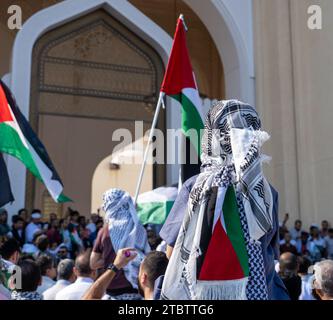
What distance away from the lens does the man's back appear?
117 inches

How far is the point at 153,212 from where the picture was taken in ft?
22.0

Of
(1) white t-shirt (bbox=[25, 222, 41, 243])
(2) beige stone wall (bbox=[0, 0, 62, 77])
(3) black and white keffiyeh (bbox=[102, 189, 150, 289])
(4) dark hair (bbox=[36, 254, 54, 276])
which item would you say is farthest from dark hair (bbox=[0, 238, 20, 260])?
(2) beige stone wall (bbox=[0, 0, 62, 77])

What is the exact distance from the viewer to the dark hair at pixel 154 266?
2042 mm

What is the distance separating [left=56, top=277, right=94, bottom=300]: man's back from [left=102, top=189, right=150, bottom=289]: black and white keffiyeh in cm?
31

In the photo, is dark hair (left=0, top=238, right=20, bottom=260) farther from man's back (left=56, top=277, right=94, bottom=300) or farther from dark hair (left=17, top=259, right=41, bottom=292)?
dark hair (left=17, top=259, right=41, bottom=292)

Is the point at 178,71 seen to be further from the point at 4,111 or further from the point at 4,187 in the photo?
the point at 4,187

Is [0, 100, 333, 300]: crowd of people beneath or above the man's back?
above

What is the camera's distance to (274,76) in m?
8.92

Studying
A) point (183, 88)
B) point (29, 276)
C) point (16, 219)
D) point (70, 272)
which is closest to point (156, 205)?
point (16, 219)

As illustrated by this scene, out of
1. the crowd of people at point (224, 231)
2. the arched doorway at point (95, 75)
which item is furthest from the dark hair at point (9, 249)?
Result: the arched doorway at point (95, 75)

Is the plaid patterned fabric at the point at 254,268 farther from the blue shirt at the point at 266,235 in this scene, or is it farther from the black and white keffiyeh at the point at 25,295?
the black and white keffiyeh at the point at 25,295

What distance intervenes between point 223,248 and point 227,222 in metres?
0.09

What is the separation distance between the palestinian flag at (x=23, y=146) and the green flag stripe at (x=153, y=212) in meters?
2.16
